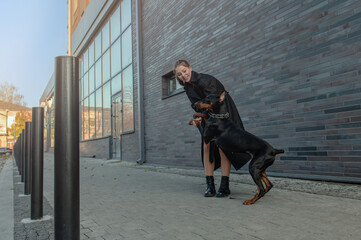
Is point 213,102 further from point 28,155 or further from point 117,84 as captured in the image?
point 117,84

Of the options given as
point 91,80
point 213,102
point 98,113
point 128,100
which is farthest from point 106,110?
point 213,102

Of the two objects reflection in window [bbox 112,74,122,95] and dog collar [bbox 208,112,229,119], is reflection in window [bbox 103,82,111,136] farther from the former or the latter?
dog collar [bbox 208,112,229,119]

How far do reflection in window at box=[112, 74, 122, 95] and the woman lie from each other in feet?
31.4

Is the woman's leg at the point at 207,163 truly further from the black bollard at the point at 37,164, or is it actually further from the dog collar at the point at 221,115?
the black bollard at the point at 37,164

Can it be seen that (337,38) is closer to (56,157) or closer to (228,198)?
(228,198)

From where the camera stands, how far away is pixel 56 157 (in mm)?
1564

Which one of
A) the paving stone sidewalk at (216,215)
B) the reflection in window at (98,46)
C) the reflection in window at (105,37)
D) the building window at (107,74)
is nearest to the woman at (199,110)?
the paving stone sidewalk at (216,215)

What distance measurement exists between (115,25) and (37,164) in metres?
11.9

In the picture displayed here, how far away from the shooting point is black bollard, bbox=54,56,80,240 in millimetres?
1515

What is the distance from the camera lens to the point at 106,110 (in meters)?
15.0

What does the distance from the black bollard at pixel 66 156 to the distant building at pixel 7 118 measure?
68714mm

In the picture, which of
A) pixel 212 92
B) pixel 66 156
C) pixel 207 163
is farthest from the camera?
pixel 207 163

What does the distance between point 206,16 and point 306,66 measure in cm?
325

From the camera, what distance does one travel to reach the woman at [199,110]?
3.49 meters
